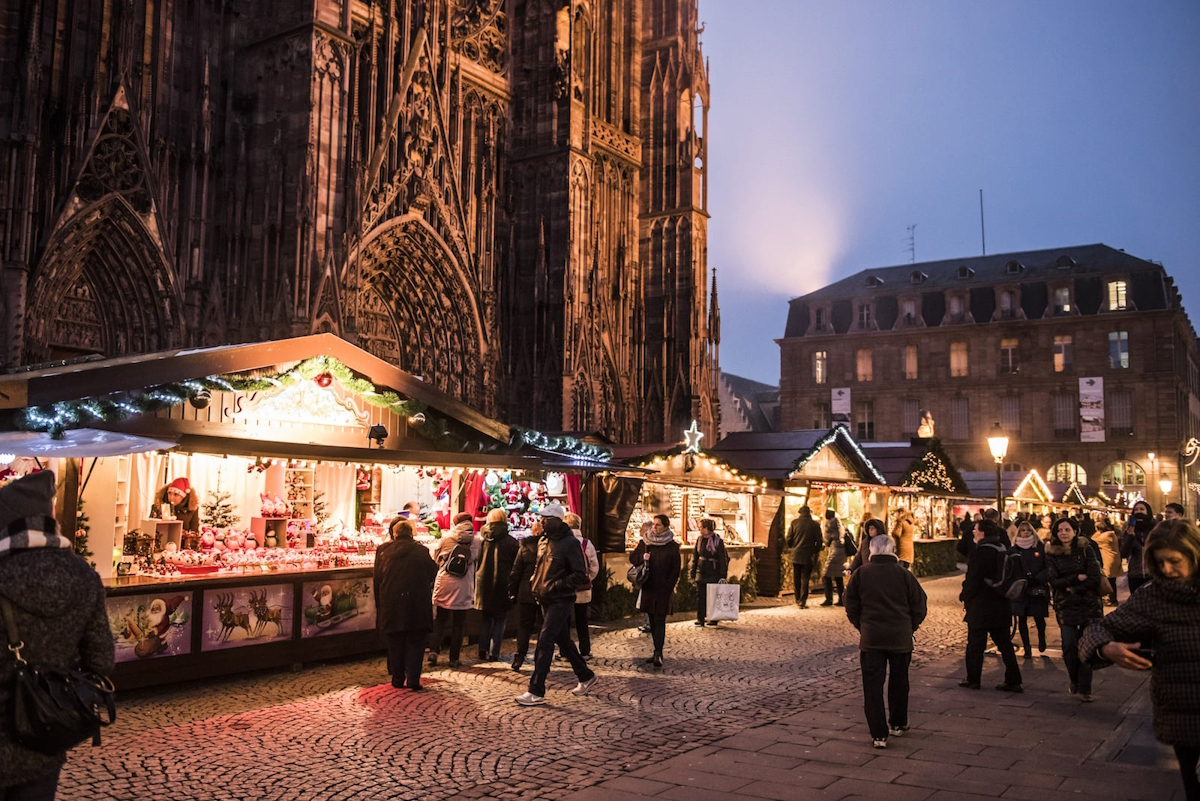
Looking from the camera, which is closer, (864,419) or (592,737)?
(592,737)

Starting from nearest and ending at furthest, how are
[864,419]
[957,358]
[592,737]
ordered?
[592,737]
[957,358]
[864,419]

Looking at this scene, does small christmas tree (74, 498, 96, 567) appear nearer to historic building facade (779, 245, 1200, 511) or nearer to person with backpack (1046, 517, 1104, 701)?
person with backpack (1046, 517, 1104, 701)

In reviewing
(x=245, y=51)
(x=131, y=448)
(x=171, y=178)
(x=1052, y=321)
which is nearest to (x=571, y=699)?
(x=131, y=448)

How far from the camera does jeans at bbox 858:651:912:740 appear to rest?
666cm

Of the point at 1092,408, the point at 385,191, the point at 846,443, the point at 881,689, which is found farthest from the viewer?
the point at 1092,408

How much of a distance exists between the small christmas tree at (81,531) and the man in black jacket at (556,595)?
353cm

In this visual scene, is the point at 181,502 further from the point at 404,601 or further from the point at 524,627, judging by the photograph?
the point at 524,627

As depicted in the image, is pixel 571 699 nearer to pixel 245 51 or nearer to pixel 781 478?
pixel 781 478

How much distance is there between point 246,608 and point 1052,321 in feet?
162

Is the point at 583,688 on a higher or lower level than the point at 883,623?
lower

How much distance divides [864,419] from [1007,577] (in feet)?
156

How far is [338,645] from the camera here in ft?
32.5

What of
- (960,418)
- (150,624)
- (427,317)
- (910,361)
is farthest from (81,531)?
(910,361)

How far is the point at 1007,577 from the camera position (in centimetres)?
898
